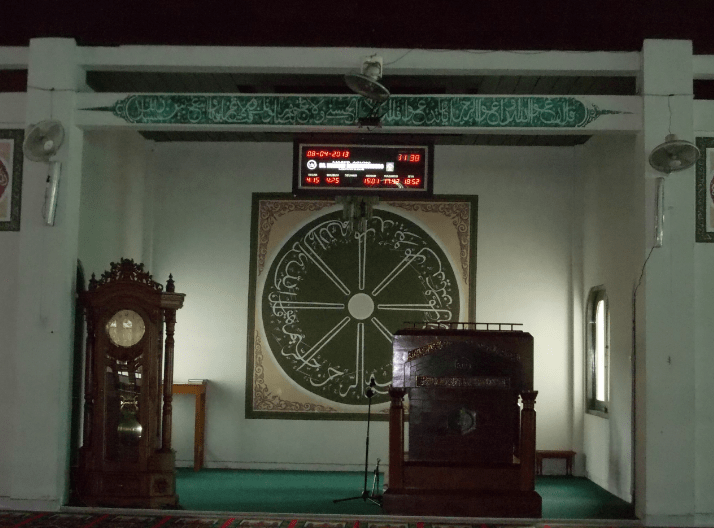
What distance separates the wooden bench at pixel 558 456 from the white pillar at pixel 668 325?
2.65 meters

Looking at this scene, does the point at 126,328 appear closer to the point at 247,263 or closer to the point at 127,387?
the point at 127,387

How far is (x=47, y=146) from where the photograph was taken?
6.52 meters

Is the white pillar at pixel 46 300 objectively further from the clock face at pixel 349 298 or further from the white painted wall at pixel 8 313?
the clock face at pixel 349 298

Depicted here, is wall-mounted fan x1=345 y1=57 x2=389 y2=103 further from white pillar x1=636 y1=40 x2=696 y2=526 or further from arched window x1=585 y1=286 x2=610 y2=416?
arched window x1=585 y1=286 x2=610 y2=416

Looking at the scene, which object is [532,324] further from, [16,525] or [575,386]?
[16,525]

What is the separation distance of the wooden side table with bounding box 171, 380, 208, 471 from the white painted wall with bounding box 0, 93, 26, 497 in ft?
7.97

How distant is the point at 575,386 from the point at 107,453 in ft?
16.7

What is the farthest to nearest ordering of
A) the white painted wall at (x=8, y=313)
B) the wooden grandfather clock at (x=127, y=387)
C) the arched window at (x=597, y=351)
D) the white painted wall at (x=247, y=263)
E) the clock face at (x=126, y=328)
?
the white painted wall at (x=247, y=263), the arched window at (x=597, y=351), the clock face at (x=126, y=328), the wooden grandfather clock at (x=127, y=387), the white painted wall at (x=8, y=313)

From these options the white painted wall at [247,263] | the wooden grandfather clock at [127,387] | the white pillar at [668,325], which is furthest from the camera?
the white painted wall at [247,263]

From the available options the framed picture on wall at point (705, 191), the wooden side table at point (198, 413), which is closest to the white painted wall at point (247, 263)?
the wooden side table at point (198, 413)

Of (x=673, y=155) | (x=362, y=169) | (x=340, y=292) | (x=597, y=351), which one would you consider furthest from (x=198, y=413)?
(x=673, y=155)

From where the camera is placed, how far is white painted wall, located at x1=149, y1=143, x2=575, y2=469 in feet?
31.0

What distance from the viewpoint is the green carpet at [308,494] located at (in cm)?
716

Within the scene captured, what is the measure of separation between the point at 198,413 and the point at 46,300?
9.71ft
